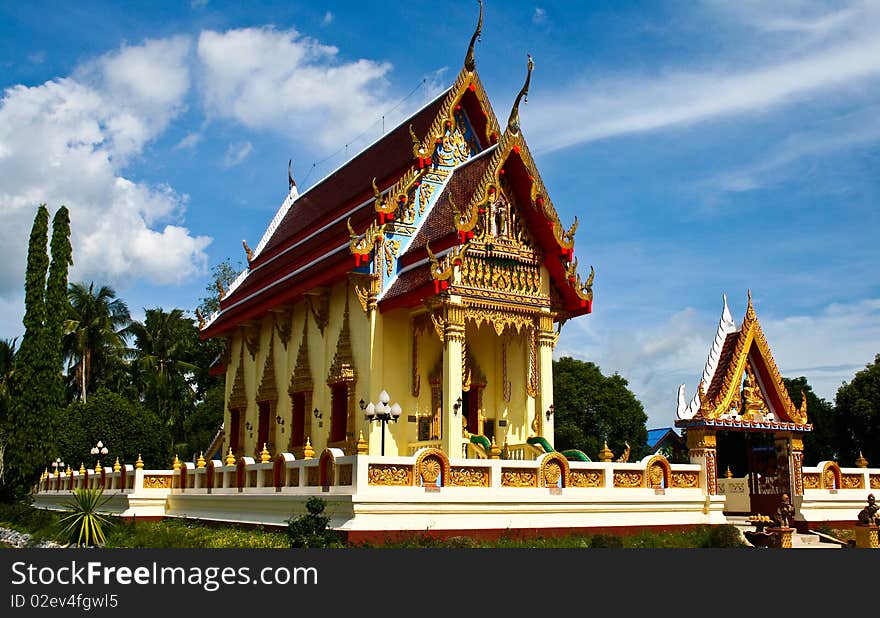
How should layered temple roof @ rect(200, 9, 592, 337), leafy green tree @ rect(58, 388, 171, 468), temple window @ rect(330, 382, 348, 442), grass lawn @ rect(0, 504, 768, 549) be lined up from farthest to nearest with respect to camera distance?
leafy green tree @ rect(58, 388, 171, 468) < temple window @ rect(330, 382, 348, 442) < layered temple roof @ rect(200, 9, 592, 337) < grass lawn @ rect(0, 504, 768, 549)

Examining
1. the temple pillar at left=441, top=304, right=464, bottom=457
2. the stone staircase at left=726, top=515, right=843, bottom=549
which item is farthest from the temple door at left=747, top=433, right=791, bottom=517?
the temple pillar at left=441, top=304, right=464, bottom=457

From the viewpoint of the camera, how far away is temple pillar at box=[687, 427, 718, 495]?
51.5ft

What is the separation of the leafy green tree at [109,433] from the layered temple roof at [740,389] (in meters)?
20.8

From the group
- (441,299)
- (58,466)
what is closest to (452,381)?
(441,299)

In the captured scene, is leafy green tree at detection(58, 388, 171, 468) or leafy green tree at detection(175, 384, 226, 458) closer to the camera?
leafy green tree at detection(58, 388, 171, 468)

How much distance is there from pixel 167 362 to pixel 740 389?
3204 cm

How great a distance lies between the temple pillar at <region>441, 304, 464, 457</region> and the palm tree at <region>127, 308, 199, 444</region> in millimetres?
27630

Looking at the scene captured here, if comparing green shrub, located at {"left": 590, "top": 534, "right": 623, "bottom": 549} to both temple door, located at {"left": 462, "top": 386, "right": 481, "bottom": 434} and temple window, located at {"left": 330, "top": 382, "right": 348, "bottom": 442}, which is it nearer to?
temple door, located at {"left": 462, "top": 386, "right": 481, "bottom": 434}

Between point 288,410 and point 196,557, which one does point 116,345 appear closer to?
point 288,410

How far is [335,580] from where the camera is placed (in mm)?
8188

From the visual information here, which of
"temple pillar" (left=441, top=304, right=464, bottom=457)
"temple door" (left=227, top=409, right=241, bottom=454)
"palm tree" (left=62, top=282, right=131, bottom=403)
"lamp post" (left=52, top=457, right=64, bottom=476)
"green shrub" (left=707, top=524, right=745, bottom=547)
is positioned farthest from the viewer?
"palm tree" (left=62, top=282, right=131, bottom=403)

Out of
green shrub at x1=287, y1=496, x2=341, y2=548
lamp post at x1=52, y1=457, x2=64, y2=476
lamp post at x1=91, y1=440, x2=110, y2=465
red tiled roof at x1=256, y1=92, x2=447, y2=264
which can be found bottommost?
green shrub at x1=287, y1=496, x2=341, y2=548

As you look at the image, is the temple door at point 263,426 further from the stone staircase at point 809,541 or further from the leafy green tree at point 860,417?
the leafy green tree at point 860,417

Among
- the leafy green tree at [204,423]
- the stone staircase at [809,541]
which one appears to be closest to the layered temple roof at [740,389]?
the stone staircase at [809,541]
